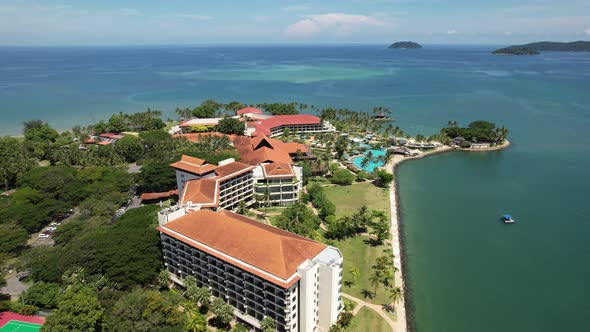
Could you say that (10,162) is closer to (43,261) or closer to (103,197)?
(103,197)

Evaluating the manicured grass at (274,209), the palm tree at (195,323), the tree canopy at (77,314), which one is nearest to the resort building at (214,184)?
the manicured grass at (274,209)

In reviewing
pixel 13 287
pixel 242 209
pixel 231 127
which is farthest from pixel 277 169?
pixel 231 127

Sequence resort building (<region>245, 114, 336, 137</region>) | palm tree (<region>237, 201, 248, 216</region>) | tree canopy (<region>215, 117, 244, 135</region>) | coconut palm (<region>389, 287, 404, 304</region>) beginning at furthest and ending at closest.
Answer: resort building (<region>245, 114, 336, 137</region>)
tree canopy (<region>215, 117, 244, 135</region>)
palm tree (<region>237, 201, 248, 216</region>)
coconut palm (<region>389, 287, 404, 304</region>)

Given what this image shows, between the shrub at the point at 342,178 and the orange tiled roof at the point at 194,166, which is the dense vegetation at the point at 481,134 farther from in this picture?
the orange tiled roof at the point at 194,166

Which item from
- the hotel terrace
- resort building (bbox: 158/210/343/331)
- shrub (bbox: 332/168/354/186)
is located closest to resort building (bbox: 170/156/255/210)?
resort building (bbox: 158/210/343/331)

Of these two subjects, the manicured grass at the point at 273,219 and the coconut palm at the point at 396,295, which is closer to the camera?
the coconut palm at the point at 396,295

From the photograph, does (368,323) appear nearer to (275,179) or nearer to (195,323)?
(195,323)

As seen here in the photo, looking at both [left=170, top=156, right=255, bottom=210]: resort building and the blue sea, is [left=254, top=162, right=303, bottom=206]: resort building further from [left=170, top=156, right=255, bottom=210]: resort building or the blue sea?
the blue sea

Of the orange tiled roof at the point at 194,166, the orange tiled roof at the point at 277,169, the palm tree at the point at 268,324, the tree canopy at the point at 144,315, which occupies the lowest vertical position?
the palm tree at the point at 268,324
